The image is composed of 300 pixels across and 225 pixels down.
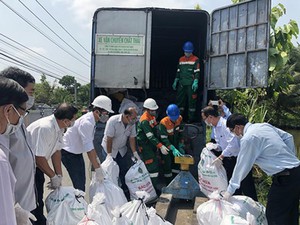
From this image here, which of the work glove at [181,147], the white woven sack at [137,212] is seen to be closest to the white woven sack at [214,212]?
the white woven sack at [137,212]

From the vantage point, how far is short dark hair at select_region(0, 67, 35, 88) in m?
2.32

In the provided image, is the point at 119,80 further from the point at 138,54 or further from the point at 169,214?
the point at 169,214

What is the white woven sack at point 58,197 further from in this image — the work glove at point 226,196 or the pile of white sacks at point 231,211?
the work glove at point 226,196

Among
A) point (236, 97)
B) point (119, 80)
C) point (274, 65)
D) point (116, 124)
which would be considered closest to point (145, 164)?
point (116, 124)

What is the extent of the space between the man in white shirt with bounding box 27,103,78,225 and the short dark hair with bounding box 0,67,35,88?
1.54ft

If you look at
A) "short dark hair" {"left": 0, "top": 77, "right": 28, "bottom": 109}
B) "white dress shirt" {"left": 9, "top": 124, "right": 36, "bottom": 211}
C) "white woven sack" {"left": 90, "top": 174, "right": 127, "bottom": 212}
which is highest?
"short dark hair" {"left": 0, "top": 77, "right": 28, "bottom": 109}

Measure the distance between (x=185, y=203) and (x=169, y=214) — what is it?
51 centimetres

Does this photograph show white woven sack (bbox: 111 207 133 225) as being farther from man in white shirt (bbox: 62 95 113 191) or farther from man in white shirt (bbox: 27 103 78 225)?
man in white shirt (bbox: 62 95 113 191)

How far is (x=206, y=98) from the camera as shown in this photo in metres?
5.43

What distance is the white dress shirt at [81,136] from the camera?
11.6 feet

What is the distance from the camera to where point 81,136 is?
354cm

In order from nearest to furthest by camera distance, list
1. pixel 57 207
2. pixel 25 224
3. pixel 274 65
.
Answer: pixel 25 224 → pixel 57 207 → pixel 274 65

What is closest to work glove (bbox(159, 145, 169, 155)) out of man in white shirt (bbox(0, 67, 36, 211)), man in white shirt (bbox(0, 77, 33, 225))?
man in white shirt (bbox(0, 67, 36, 211))

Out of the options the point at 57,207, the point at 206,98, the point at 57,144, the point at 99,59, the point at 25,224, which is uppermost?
the point at 99,59
